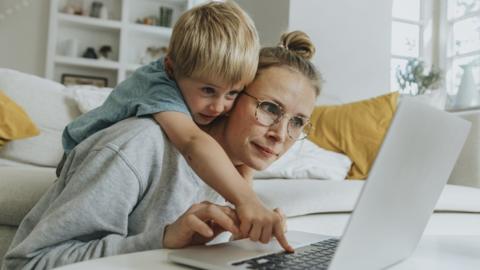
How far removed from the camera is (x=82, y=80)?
4406 mm

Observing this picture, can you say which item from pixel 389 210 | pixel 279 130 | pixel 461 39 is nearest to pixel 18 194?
pixel 279 130

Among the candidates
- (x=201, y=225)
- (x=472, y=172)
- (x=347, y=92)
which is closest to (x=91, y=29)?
(x=347, y=92)

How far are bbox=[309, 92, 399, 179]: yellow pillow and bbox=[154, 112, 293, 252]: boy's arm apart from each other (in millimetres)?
1574

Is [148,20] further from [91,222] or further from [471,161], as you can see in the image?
[91,222]

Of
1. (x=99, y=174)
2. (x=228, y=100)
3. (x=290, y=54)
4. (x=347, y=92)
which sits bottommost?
(x=99, y=174)

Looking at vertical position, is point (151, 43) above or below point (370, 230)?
above

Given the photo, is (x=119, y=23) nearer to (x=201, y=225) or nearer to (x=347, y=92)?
(x=347, y=92)

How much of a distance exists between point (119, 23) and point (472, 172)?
3.30 meters

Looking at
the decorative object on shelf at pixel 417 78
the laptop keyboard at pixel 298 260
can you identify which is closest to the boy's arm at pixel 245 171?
the laptop keyboard at pixel 298 260

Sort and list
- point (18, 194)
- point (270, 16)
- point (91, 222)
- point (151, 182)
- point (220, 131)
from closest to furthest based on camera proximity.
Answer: point (91, 222) → point (151, 182) → point (220, 131) → point (18, 194) → point (270, 16)

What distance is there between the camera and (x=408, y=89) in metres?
3.92

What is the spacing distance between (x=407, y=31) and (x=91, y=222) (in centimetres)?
451

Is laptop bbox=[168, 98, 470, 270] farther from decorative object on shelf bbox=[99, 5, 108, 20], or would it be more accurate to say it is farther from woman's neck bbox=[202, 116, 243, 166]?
decorative object on shelf bbox=[99, 5, 108, 20]

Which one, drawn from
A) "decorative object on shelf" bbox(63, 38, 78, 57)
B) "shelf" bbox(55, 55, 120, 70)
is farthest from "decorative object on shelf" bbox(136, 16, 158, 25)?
"decorative object on shelf" bbox(63, 38, 78, 57)
